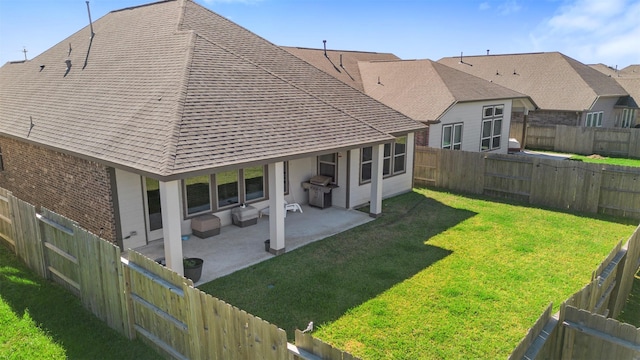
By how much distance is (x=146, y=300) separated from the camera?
668cm

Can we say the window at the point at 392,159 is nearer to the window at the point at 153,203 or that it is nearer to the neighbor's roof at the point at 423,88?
the neighbor's roof at the point at 423,88

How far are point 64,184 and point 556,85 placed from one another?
2983 cm

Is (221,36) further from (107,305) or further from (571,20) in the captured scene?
(571,20)

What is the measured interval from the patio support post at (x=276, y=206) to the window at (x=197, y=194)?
8.34 feet

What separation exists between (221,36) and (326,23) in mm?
21099

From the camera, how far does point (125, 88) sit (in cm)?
1202

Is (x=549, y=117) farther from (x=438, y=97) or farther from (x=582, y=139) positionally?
(x=438, y=97)

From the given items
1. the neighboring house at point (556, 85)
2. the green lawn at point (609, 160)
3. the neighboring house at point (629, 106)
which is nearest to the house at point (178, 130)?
the green lawn at point (609, 160)

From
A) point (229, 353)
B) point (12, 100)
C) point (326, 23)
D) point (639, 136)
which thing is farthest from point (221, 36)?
point (639, 136)

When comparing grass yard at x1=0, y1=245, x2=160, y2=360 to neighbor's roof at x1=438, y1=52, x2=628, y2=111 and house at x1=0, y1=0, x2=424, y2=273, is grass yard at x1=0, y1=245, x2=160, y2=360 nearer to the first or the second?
house at x1=0, y1=0, x2=424, y2=273

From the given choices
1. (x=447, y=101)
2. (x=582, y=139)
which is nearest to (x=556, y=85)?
(x=582, y=139)

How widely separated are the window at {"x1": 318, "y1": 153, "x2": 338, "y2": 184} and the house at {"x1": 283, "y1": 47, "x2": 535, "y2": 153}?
223 inches

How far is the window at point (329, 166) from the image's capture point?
1491cm

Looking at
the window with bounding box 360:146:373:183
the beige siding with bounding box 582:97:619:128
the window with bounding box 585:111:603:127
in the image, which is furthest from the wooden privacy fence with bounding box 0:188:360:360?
the beige siding with bounding box 582:97:619:128
